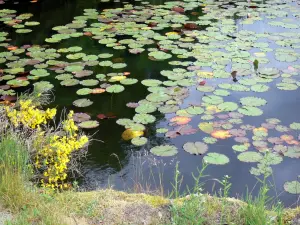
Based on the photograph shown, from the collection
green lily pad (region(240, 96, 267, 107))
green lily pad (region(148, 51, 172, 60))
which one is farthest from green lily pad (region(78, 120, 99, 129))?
green lily pad (region(148, 51, 172, 60))

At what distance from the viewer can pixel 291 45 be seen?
19.5 feet

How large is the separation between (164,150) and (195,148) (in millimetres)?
263

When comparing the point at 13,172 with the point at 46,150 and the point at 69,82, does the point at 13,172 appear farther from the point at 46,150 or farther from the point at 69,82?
the point at 69,82

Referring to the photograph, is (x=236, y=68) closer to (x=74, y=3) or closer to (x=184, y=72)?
(x=184, y=72)

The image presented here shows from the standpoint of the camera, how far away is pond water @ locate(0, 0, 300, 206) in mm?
3686

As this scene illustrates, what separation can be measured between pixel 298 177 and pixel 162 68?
7.65 feet

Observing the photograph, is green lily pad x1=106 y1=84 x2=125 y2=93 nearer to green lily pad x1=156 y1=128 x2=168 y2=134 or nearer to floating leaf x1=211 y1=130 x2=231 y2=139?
green lily pad x1=156 y1=128 x2=168 y2=134

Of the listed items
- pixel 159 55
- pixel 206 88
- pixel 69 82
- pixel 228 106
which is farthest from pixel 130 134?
pixel 159 55

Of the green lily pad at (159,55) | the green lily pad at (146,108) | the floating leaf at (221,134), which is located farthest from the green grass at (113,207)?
the green lily pad at (159,55)

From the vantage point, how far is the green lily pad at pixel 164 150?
382 centimetres

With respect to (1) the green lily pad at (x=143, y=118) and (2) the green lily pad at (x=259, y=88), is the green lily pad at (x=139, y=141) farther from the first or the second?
(2) the green lily pad at (x=259, y=88)

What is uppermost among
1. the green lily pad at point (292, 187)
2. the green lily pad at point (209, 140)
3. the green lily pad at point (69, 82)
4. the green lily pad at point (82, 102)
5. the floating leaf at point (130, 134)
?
the green lily pad at point (69, 82)

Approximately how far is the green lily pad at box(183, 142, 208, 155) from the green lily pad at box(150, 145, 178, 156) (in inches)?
4.0

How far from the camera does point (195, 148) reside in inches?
152
